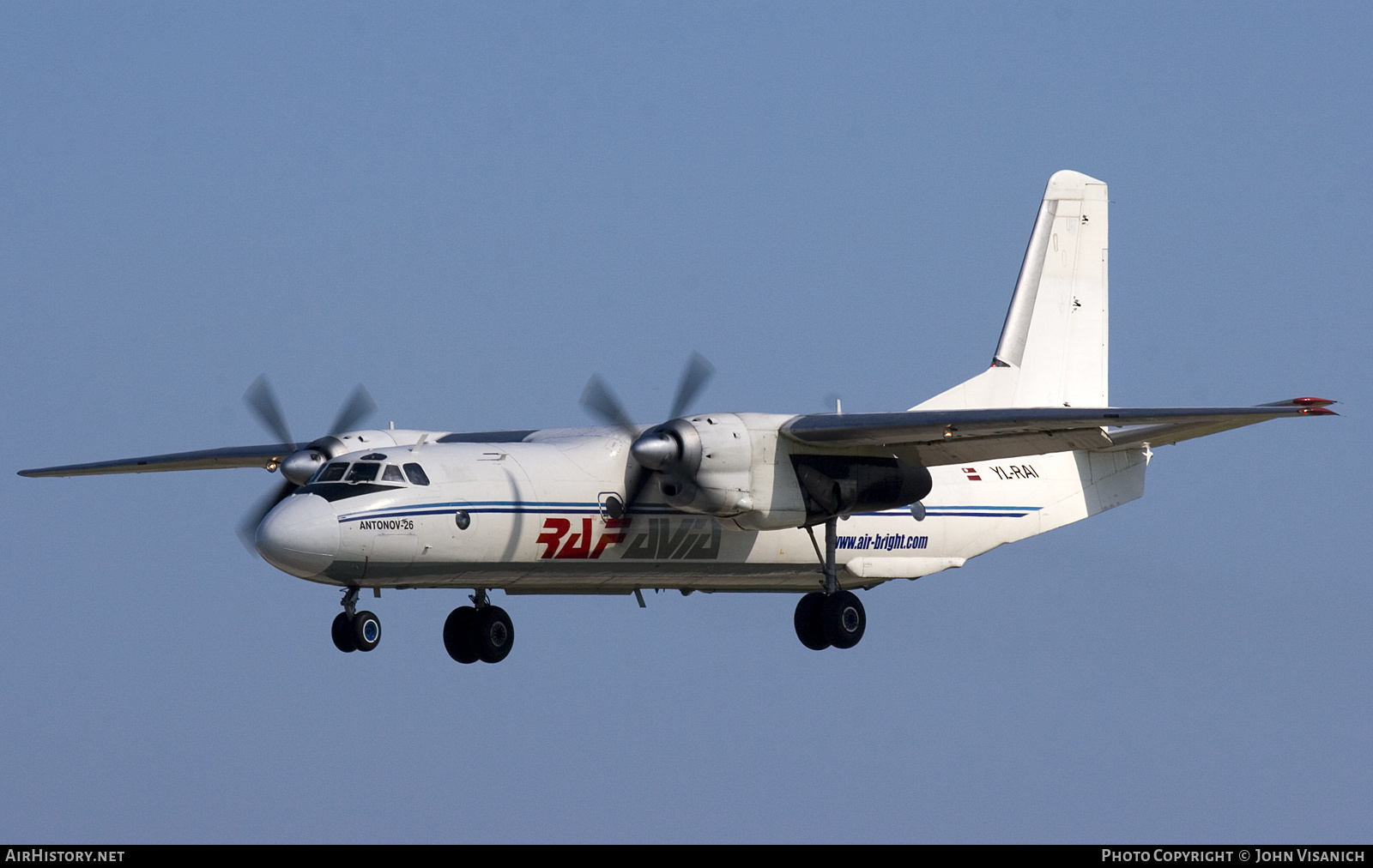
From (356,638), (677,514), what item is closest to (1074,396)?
(677,514)

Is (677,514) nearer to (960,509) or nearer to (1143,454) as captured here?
(960,509)

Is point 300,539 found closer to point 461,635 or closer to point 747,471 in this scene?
point 461,635

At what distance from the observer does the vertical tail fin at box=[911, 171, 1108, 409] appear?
28953 mm

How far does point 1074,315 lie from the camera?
1166 inches

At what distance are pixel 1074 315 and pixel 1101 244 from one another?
4.55 ft

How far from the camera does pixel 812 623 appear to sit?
25.5 meters

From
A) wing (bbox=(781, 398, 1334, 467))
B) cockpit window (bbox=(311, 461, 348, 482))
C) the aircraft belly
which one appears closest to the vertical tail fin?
the aircraft belly

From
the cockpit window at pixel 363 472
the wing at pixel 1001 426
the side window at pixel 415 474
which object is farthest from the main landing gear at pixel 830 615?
the cockpit window at pixel 363 472

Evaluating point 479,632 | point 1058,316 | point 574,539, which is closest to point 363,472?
point 574,539

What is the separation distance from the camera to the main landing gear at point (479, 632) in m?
25.4

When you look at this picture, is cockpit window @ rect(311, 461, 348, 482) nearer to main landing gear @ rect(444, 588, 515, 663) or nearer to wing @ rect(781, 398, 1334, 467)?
main landing gear @ rect(444, 588, 515, 663)

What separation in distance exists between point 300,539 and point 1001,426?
8461mm

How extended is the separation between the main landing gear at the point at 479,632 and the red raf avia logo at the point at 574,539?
2268mm

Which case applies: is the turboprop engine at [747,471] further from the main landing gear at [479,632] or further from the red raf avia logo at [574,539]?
the main landing gear at [479,632]
